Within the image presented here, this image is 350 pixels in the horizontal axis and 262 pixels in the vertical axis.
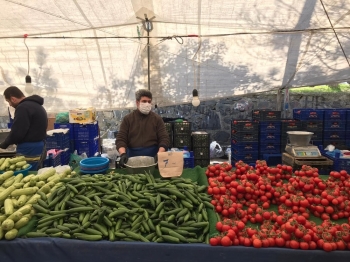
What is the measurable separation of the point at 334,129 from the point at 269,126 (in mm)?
1735

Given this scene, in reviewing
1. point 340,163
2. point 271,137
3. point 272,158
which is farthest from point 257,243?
point 271,137

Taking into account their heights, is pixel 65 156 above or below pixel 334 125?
below

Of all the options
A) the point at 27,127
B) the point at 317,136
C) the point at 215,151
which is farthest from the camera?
the point at 215,151

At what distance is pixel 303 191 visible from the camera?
286cm

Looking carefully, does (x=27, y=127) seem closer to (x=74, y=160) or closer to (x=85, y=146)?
(x=74, y=160)

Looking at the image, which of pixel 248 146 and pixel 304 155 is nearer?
pixel 304 155

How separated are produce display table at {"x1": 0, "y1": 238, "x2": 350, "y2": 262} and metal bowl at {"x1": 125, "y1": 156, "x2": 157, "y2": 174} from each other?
3.62 ft

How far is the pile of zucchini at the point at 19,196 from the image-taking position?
2.29 metres

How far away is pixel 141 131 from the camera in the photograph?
4.40 meters

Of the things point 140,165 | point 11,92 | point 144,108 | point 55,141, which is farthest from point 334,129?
point 11,92

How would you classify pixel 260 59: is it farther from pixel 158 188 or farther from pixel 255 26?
pixel 158 188

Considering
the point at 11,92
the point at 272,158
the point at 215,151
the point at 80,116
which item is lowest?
the point at 215,151

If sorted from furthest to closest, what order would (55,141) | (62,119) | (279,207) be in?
(62,119)
(55,141)
(279,207)

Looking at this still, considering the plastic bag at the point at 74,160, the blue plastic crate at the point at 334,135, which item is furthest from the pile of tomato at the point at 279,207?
the blue plastic crate at the point at 334,135
